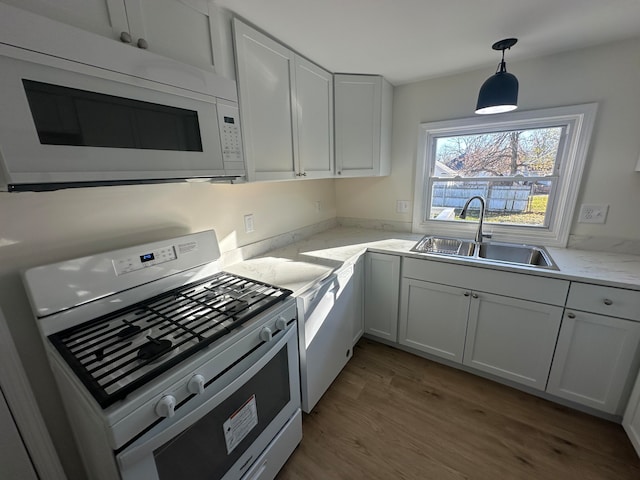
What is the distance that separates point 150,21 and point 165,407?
1258mm

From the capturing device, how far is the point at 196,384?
31.3 inches

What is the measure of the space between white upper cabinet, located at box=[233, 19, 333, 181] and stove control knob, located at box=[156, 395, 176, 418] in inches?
38.4

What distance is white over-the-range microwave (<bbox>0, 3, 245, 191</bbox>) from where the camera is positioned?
2.14 feet

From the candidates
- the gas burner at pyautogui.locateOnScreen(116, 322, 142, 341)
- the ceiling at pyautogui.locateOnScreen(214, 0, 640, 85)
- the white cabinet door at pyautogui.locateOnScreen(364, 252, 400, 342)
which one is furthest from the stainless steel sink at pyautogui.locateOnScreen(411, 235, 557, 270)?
the gas burner at pyautogui.locateOnScreen(116, 322, 142, 341)

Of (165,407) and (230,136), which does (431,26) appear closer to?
(230,136)

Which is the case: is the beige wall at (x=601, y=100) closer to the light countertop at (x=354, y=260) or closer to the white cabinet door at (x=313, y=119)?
the light countertop at (x=354, y=260)

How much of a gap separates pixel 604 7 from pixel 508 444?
7.39 ft

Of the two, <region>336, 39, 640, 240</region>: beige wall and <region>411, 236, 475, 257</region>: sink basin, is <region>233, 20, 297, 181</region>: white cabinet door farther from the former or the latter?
<region>336, 39, 640, 240</region>: beige wall

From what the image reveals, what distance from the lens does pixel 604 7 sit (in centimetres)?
123

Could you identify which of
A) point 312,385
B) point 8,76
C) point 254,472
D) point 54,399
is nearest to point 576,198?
point 312,385

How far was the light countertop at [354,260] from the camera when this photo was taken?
1.41m

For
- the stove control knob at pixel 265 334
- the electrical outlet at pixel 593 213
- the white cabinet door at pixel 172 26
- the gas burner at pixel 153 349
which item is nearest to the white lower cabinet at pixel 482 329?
the electrical outlet at pixel 593 213

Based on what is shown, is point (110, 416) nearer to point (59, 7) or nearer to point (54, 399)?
point (54, 399)

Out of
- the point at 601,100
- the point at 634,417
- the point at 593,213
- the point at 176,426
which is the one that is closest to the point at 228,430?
the point at 176,426
